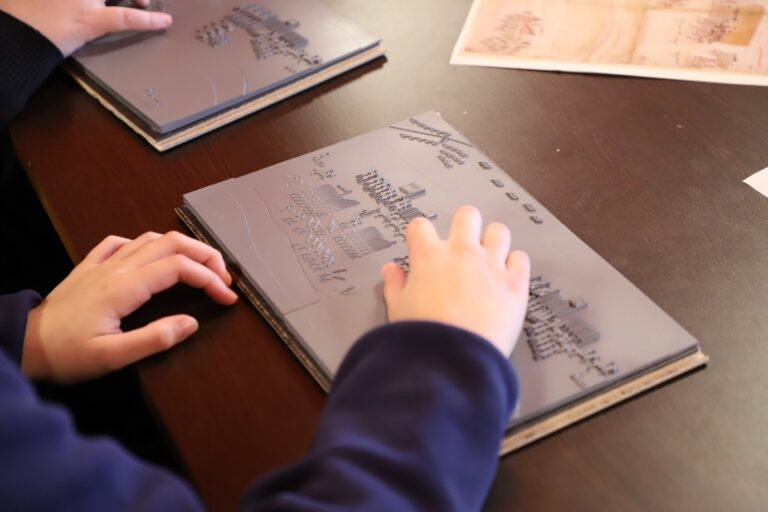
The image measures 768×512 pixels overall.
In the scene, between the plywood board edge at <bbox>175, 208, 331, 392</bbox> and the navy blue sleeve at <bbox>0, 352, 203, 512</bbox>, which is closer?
the navy blue sleeve at <bbox>0, 352, 203, 512</bbox>

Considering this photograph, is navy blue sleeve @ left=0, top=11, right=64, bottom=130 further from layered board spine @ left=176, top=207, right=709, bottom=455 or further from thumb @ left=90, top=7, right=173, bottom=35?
layered board spine @ left=176, top=207, right=709, bottom=455

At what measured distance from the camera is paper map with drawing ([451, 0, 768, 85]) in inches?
36.5

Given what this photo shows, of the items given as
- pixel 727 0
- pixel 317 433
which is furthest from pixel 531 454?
pixel 727 0

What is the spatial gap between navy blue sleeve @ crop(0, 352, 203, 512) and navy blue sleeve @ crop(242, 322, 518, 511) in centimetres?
6

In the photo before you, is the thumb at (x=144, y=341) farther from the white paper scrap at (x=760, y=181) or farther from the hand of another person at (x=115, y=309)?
the white paper scrap at (x=760, y=181)

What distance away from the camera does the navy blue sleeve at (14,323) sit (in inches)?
27.1

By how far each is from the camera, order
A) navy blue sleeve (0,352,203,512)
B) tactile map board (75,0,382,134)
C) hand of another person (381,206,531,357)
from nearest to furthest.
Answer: navy blue sleeve (0,352,203,512) → hand of another person (381,206,531,357) → tactile map board (75,0,382,134)

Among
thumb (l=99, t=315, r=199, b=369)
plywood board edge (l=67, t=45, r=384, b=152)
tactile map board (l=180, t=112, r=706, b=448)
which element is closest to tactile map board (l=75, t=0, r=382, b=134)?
plywood board edge (l=67, t=45, r=384, b=152)

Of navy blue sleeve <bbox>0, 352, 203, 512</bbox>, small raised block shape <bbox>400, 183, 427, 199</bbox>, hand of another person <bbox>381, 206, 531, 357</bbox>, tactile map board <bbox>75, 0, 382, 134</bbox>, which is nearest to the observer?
navy blue sleeve <bbox>0, 352, 203, 512</bbox>

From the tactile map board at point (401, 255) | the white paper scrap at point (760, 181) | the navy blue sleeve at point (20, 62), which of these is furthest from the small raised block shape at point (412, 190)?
the navy blue sleeve at point (20, 62)

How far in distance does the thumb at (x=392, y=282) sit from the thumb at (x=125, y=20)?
1.54 feet

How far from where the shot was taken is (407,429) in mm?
547

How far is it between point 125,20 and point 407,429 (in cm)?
64

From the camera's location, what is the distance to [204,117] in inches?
34.0
